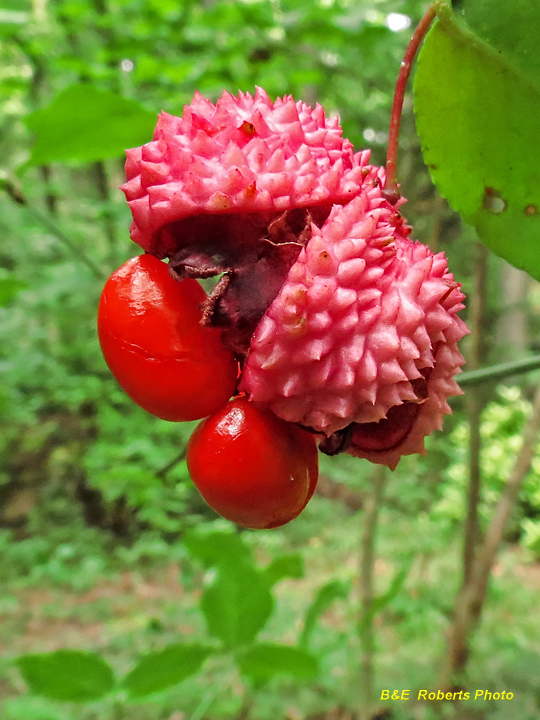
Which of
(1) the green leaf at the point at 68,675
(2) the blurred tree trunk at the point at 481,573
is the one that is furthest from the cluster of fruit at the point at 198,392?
(2) the blurred tree trunk at the point at 481,573

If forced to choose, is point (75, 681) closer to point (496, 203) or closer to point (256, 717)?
point (496, 203)

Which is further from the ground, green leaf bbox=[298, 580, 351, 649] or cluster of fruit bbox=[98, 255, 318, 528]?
cluster of fruit bbox=[98, 255, 318, 528]

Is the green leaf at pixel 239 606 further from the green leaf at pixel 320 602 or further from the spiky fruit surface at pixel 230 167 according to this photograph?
the spiky fruit surface at pixel 230 167

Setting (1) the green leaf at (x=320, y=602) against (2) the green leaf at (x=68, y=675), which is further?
(1) the green leaf at (x=320, y=602)

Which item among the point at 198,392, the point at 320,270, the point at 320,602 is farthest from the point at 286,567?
the point at 320,270

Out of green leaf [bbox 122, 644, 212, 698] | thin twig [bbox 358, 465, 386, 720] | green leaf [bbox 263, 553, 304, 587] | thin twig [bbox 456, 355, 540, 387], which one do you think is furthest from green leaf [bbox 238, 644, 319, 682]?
thin twig [bbox 456, 355, 540, 387]

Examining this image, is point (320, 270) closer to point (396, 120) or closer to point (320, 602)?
point (396, 120)

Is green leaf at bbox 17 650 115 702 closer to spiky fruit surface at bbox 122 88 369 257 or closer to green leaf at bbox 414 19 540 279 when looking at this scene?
spiky fruit surface at bbox 122 88 369 257

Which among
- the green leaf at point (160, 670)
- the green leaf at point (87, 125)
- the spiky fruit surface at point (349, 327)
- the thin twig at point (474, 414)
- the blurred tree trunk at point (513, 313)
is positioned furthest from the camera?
the blurred tree trunk at point (513, 313)

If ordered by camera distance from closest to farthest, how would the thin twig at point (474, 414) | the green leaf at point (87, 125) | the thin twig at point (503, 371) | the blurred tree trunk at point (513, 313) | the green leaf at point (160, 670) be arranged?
the thin twig at point (503, 371) < the green leaf at point (87, 125) < the green leaf at point (160, 670) < the thin twig at point (474, 414) < the blurred tree trunk at point (513, 313)
